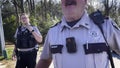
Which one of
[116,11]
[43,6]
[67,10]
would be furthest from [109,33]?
[116,11]

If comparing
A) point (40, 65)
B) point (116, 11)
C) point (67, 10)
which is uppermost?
point (116, 11)

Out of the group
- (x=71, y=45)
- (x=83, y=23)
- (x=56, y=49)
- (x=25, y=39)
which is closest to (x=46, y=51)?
(x=56, y=49)

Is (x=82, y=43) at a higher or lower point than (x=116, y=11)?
lower

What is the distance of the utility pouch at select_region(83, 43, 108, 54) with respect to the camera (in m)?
3.40

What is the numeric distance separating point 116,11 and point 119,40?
61.9 m

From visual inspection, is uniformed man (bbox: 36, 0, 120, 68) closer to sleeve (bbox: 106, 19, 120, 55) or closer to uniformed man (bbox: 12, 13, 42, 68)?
sleeve (bbox: 106, 19, 120, 55)

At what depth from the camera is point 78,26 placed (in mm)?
3518

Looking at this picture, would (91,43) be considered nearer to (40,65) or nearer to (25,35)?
(40,65)

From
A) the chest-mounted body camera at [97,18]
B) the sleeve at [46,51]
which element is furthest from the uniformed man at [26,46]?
the chest-mounted body camera at [97,18]

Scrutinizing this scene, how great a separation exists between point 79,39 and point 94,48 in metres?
0.18

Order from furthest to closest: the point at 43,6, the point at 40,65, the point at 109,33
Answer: the point at 43,6
the point at 40,65
the point at 109,33

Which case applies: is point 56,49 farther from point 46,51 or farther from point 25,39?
point 25,39

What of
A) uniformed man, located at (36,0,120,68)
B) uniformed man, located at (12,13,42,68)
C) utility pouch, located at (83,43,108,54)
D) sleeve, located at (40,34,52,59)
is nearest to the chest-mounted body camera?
uniformed man, located at (36,0,120,68)

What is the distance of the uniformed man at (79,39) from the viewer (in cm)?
341
